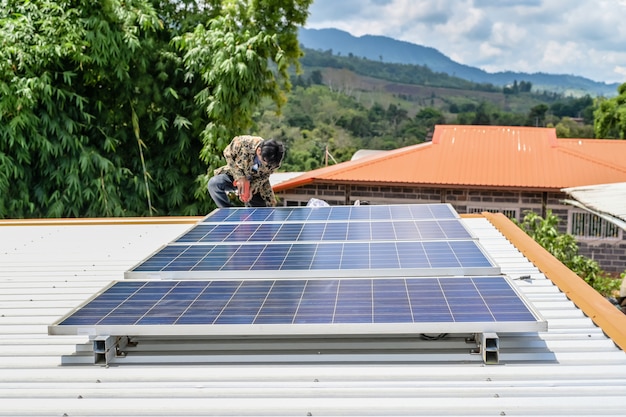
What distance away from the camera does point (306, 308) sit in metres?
3.88

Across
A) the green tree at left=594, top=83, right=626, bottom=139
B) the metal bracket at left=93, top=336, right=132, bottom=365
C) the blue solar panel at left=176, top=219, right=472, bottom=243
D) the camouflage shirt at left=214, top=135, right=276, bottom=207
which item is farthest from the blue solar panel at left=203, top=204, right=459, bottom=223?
the green tree at left=594, top=83, right=626, bottom=139

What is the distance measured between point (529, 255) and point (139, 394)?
12.9 feet

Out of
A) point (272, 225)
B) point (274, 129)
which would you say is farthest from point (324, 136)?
point (272, 225)

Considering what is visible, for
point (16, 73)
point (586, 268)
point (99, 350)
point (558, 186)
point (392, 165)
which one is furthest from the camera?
point (392, 165)

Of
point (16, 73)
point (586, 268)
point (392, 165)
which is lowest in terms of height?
point (586, 268)

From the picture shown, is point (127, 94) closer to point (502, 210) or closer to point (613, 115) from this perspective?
point (502, 210)

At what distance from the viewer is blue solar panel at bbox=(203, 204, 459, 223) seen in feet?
22.3

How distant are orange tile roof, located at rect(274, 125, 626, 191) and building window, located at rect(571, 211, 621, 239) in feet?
3.44

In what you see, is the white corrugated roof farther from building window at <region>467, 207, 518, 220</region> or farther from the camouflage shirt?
building window at <region>467, 207, 518, 220</region>

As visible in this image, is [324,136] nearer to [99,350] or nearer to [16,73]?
[16,73]

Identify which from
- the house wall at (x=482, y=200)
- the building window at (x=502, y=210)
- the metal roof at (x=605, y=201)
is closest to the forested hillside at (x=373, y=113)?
the house wall at (x=482, y=200)

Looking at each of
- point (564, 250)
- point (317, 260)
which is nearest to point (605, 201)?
point (564, 250)

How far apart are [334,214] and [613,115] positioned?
137 feet

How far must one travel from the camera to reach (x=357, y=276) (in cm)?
452
